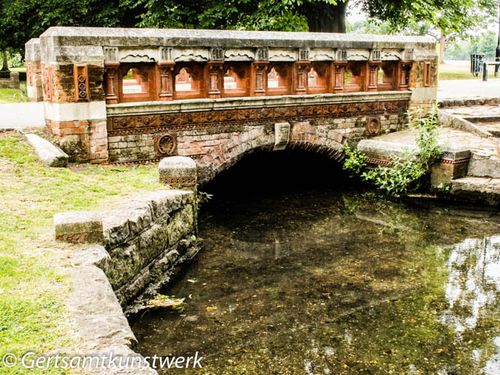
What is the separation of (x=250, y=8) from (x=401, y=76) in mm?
5206

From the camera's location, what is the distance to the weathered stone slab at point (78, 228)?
556 cm

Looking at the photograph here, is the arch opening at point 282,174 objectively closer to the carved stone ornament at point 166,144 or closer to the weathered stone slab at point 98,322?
the carved stone ornament at point 166,144

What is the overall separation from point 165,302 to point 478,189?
6.47 metres

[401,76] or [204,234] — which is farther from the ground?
[401,76]

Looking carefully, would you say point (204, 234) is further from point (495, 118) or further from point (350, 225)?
point (495, 118)

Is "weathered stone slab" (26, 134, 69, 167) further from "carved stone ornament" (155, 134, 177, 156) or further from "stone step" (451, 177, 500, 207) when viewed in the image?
"stone step" (451, 177, 500, 207)

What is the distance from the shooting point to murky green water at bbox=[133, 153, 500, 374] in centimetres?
568

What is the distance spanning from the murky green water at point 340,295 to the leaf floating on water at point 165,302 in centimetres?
13

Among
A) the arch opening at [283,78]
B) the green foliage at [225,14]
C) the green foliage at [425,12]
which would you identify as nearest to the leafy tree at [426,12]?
the green foliage at [425,12]

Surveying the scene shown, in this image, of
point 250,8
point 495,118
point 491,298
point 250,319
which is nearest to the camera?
point 250,319

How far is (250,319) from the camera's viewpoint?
21.1 ft

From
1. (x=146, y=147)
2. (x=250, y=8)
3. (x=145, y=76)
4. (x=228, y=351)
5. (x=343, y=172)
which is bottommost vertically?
(x=228, y=351)

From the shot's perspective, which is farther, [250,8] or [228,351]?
[250,8]

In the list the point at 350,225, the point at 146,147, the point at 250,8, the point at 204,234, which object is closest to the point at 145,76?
the point at 146,147
